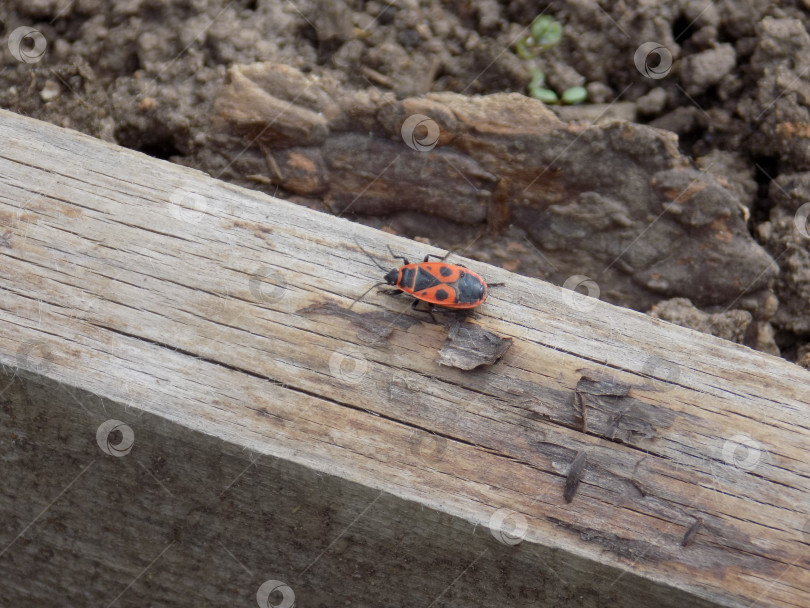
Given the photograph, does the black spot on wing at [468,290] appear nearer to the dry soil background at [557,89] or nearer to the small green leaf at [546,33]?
the dry soil background at [557,89]

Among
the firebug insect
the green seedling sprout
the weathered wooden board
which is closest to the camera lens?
the weathered wooden board

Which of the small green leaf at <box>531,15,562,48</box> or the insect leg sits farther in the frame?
the small green leaf at <box>531,15,562,48</box>

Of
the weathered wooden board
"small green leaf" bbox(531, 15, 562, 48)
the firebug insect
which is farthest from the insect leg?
"small green leaf" bbox(531, 15, 562, 48)

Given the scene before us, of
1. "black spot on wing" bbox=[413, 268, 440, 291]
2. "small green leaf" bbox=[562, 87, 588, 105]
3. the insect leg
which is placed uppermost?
"small green leaf" bbox=[562, 87, 588, 105]

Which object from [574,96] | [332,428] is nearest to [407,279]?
[332,428]

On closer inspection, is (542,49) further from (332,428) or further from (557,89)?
(332,428)

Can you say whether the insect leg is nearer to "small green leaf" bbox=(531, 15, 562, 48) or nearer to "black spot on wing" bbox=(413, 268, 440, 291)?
"black spot on wing" bbox=(413, 268, 440, 291)

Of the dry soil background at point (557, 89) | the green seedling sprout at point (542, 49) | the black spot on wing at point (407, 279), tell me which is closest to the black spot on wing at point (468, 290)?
the black spot on wing at point (407, 279)
